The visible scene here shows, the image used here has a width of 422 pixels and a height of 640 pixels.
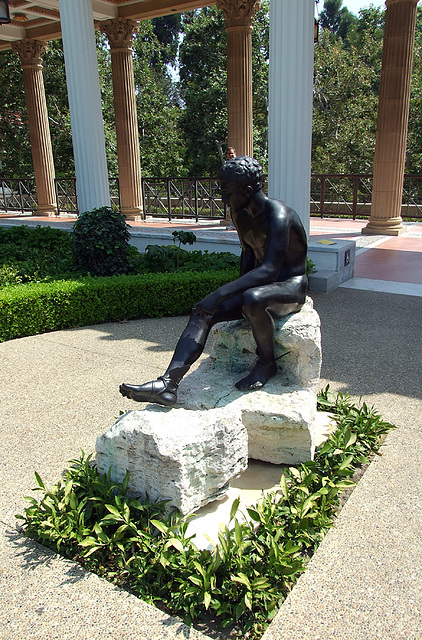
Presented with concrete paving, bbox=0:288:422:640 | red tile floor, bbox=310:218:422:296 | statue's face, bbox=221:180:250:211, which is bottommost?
concrete paving, bbox=0:288:422:640

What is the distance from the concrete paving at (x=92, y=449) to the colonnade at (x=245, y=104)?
2977 millimetres

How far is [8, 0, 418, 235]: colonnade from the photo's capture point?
7301mm

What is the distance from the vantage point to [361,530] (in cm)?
301

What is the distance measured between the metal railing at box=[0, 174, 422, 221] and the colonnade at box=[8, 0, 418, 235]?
0.98 metres

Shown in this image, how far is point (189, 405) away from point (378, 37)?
124ft

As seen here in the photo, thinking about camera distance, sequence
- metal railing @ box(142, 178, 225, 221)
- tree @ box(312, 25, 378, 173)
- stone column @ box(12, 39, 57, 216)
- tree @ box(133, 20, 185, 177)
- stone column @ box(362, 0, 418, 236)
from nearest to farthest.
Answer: stone column @ box(362, 0, 418, 236) → metal railing @ box(142, 178, 225, 221) → stone column @ box(12, 39, 57, 216) → tree @ box(312, 25, 378, 173) → tree @ box(133, 20, 185, 177)

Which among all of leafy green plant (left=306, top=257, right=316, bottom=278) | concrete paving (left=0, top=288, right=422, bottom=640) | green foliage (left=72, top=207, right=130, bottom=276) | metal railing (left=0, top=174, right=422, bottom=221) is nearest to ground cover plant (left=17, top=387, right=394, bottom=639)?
concrete paving (left=0, top=288, right=422, bottom=640)

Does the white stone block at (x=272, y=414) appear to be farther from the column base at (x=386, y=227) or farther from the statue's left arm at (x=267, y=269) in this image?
the column base at (x=386, y=227)

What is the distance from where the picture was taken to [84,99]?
9.56 meters

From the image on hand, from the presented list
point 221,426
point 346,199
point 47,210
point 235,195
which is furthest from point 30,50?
point 221,426

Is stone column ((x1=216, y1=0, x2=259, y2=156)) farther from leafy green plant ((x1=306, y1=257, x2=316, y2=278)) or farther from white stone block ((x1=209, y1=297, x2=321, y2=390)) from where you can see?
white stone block ((x1=209, y1=297, x2=321, y2=390))

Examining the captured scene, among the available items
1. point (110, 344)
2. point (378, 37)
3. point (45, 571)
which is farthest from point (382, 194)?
point (378, 37)

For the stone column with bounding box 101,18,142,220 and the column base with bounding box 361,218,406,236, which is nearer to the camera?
the column base with bounding box 361,218,406,236

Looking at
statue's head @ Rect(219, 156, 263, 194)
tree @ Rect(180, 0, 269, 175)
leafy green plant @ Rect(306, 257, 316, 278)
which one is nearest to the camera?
statue's head @ Rect(219, 156, 263, 194)
